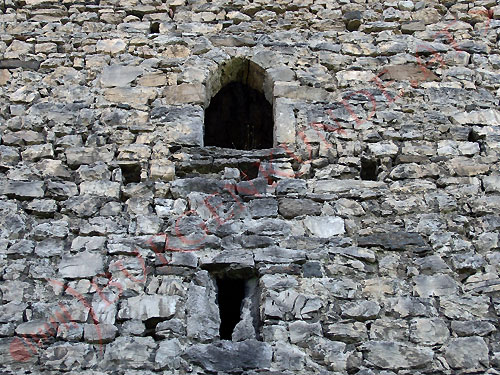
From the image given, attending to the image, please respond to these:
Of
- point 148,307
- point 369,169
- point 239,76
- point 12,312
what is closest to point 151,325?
point 148,307

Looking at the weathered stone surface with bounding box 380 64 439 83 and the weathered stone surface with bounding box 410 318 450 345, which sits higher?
the weathered stone surface with bounding box 380 64 439 83

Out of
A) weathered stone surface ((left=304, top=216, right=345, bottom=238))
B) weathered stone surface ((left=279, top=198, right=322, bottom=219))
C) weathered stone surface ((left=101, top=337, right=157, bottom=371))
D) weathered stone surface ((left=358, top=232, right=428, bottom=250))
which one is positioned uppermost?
weathered stone surface ((left=279, top=198, right=322, bottom=219))

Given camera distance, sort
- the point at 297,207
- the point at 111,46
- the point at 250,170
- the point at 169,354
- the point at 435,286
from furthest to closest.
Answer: the point at 111,46 → the point at 250,170 → the point at 297,207 → the point at 435,286 → the point at 169,354

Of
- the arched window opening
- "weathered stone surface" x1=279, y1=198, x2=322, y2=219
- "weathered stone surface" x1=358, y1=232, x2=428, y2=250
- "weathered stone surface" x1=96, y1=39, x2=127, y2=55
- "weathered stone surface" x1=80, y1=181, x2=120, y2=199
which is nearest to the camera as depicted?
"weathered stone surface" x1=358, y1=232, x2=428, y2=250

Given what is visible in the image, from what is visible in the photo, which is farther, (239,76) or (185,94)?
(239,76)

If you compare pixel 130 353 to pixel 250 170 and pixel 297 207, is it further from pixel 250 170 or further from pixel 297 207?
pixel 250 170

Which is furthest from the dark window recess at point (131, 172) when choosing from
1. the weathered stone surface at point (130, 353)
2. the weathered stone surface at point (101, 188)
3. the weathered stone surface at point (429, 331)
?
the weathered stone surface at point (429, 331)

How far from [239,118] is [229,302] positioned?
7.62 feet

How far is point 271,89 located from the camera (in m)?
5.31

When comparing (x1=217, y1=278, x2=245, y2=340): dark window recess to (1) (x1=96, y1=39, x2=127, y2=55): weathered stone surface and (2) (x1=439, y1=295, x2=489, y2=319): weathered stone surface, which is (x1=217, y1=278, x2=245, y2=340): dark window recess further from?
(1) (x1=96, y1=39, x2=127, y2=55): weathered stone surface

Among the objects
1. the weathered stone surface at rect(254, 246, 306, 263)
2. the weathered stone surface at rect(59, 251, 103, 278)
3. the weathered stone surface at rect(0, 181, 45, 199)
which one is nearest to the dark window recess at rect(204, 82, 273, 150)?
the weathered stone surface at rect(0, 181, 45, 199)

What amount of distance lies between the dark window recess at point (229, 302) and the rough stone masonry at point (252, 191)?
0.04 ft

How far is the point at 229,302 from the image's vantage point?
14.3 ft

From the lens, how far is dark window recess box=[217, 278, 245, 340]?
4.19 metres
